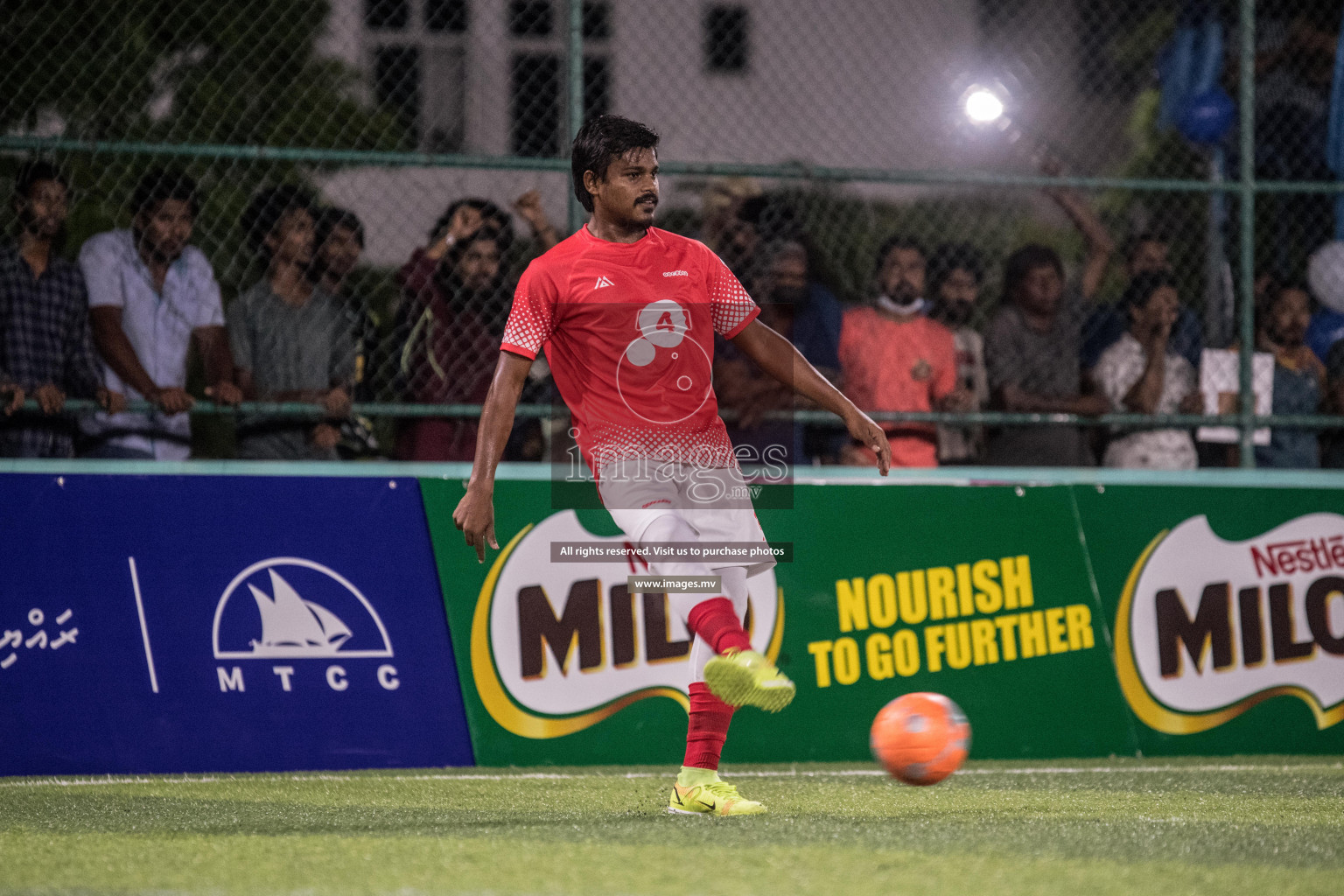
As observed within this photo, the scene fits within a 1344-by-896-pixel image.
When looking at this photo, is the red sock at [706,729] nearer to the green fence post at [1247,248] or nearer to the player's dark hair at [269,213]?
the player's dark hair at [269,213]

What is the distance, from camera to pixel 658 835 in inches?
185

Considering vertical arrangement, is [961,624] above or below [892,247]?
below

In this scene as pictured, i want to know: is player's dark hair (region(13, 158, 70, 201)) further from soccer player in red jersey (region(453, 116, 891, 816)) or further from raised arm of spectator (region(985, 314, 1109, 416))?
raised arm of spectator (region(985, 314, 1109, 416))

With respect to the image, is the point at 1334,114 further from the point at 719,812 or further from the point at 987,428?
the point at 719,812

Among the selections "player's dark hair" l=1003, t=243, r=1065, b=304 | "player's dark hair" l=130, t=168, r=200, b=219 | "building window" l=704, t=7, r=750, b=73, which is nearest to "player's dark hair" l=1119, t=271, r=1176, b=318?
"player's dark hair" l=1003, t=243, r=1065, b=304

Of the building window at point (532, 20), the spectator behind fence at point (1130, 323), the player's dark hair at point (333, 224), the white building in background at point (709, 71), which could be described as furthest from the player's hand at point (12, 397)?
the building window at point (532, 20)

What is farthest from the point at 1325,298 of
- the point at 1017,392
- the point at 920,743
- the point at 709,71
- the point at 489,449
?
the point at 709,71

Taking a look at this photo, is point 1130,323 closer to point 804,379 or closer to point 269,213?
point 804,379

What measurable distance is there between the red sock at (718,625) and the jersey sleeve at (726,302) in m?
1.03

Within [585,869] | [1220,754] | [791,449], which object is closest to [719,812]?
[585,869]

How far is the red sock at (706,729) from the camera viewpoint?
5.36 meters

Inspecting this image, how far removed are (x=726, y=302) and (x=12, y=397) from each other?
3374 millimetres

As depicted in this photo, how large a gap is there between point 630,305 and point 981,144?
5.91 meters

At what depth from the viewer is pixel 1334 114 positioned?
8906 millimetres
